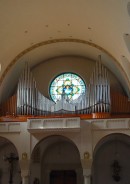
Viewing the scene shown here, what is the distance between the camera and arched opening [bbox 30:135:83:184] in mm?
21625

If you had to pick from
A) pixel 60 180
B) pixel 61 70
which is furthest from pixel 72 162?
pixel 61 70

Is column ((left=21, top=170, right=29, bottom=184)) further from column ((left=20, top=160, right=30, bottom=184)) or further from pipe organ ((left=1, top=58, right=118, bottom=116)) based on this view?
pipe organ ((left=1, top=58, right=118, bottom=116))

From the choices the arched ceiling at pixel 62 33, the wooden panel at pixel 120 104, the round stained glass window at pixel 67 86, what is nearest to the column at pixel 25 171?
the arched ceiling at pixel 62 33

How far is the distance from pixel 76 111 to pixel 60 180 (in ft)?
15.2

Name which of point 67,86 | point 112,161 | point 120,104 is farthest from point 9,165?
point 120,104

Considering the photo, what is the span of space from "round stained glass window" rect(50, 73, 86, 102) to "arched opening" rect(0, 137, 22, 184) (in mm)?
3979

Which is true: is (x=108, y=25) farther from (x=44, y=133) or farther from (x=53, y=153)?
(x=53, y=153)

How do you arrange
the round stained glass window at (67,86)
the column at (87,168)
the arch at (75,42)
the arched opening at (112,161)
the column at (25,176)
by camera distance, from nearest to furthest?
the column at (87,168) → the column at (25,176) → the arch at (75,42) → the arched opening at (112,161) → the round stained glass window at (67,86)

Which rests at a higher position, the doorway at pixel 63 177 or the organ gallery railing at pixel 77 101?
the organ gallery railing at pixel 77 101

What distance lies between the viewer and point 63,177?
21.9m

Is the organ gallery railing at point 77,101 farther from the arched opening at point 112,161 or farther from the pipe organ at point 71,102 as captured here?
the arched opening at point 112,161

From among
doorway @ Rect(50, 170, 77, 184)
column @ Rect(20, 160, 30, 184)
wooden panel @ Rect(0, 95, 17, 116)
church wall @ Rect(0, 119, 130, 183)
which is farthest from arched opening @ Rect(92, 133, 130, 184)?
wooden panel @ Rect(0, 95, 17, 116)

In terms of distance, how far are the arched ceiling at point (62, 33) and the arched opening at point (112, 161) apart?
3.08 metres

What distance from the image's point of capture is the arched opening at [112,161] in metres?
21.2
